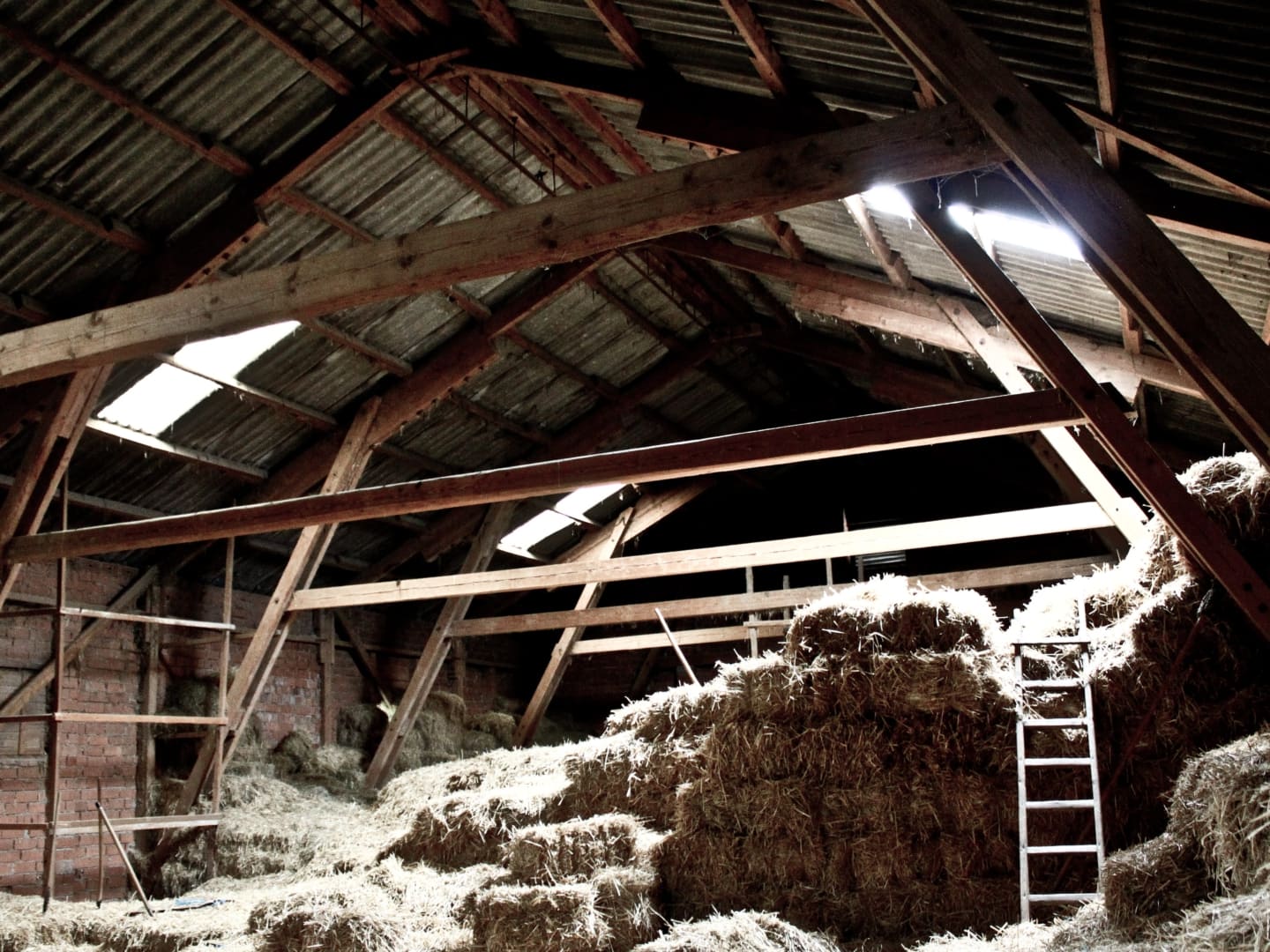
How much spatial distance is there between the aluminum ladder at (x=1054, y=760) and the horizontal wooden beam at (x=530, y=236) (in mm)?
3706

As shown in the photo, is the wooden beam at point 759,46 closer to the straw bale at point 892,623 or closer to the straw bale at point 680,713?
the straw bale at point 892,623

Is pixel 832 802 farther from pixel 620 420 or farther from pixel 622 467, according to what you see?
pixel 620 420

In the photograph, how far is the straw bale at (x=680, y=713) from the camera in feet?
25.1

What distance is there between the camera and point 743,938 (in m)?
5.64

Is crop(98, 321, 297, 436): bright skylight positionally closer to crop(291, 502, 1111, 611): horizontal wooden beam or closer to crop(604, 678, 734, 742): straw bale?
crop(291, 502, 1111, 611): horizontal wooden beam

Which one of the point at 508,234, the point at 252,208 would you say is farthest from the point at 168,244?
the point at 508,234

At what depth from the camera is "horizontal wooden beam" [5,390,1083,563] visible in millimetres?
5250

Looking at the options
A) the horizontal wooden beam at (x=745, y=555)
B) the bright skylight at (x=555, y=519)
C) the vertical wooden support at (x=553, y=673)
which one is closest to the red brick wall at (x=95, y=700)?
the horizontal wooden beam at (x=745, y=555)

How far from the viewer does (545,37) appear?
719 cm

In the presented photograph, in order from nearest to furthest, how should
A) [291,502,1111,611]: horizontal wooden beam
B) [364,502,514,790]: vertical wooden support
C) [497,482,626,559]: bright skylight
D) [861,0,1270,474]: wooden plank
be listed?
[861,0,1270,474]: wooden plank, [291,502,1111,611]: horizontal wooden beam, [364,502,514,790]: vertical wooden support, [497,482,626,559]: bright skylight

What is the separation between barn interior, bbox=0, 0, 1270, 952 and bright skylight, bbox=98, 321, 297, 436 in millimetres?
50

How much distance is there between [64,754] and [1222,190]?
9.94 meters

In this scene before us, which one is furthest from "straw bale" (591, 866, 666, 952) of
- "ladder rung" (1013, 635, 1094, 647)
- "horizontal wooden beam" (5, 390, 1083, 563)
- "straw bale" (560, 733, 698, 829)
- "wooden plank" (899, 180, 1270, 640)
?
"wooden plank" (899, 180, 1270, 640)

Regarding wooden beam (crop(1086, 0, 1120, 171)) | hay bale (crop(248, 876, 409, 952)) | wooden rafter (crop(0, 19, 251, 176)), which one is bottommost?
hay bale (crop(248, 876, 409, 952))
